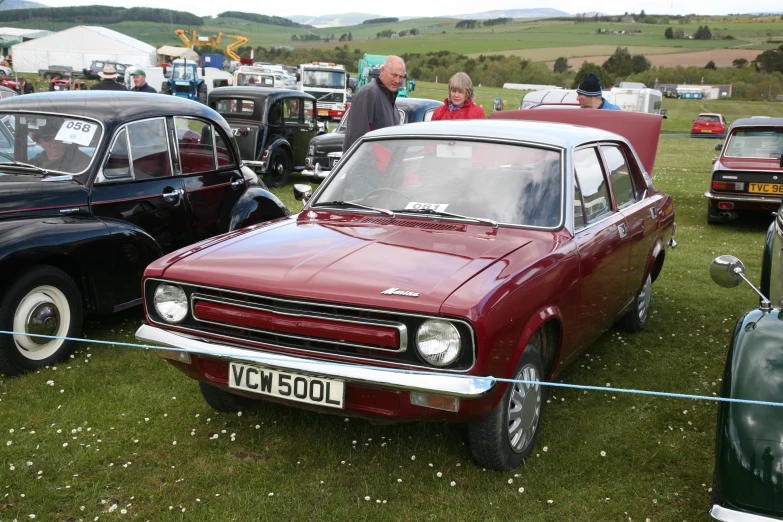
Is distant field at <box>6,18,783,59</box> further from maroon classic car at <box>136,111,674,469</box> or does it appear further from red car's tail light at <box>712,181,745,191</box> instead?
maroon classic car at <box>136,111,674,469</box>

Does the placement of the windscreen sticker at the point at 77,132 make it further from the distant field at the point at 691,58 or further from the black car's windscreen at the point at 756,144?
the distant field at the point at 691,58

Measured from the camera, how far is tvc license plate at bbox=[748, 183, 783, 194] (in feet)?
34.2

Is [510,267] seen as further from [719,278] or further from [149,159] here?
[149,159]

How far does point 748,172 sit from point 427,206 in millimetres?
8175

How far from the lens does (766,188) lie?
34.8ft

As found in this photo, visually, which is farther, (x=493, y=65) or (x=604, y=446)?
(x=493, y=65)

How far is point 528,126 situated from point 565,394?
172cm

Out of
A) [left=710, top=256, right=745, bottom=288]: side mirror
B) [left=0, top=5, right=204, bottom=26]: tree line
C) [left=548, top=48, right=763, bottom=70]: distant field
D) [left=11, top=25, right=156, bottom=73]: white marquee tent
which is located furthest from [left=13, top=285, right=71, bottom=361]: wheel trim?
[left=0, top=5, right=204, bottom=26]: tree line

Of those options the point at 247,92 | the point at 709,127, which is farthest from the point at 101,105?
the point at 709,127

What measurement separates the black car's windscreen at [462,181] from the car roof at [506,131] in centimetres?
8

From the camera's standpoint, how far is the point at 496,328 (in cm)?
313

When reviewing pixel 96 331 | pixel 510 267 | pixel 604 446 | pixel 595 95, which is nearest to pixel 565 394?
pixel 604 446

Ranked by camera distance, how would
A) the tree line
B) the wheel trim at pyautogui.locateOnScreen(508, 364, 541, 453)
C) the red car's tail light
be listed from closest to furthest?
the wheel trim at pyautogui.locateOnScreen(508, 364, 541, 453), the red car's tail light, the tree line

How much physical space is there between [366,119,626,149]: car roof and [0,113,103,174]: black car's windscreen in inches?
85.9
